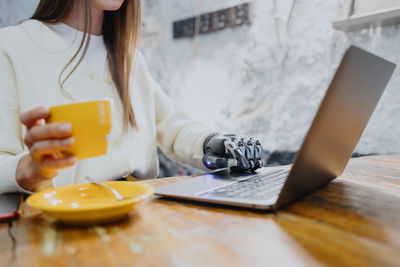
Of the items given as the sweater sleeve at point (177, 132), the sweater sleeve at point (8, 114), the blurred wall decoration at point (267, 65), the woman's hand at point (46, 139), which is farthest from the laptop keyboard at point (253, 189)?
the blurred wall decoration at point (267, 65)

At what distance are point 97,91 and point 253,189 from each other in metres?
0.67

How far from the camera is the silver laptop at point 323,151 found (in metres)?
0.42

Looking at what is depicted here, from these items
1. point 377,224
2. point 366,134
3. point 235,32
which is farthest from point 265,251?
point 235,32

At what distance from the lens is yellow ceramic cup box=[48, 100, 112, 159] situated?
1.27ft

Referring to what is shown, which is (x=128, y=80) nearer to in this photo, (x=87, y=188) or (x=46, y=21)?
(x=46, y=21)

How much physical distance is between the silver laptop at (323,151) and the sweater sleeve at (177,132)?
329mm

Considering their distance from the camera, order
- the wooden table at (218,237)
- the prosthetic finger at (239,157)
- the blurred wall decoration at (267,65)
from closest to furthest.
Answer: the wooden table at (218,237), the prosthetic finger at (239,157), the blurred wall decoration at (267,65)

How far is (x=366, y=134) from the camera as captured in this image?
1.44 m

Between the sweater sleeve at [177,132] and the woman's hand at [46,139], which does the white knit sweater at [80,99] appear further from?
the woman's hand at [46,139]

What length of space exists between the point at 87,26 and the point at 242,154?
0.68 meters

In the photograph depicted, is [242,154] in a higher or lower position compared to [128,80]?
lower

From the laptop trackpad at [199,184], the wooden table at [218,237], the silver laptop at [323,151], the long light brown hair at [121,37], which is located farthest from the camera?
the long light brown hair at [121,37]

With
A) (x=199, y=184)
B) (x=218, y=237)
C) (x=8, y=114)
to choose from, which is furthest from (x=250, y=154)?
(x=8, y=114)

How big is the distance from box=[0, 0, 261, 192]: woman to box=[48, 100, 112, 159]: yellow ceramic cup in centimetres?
23
